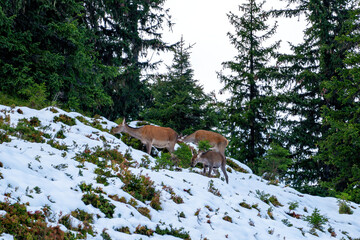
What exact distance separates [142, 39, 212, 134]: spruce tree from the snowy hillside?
11.2m

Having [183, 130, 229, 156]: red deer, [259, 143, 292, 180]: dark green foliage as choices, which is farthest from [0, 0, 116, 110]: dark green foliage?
[259, 143, 292, 180]: dark green foliage

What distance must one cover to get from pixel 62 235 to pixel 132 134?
9242 millimetres

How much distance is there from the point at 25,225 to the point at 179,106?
62.6 feet

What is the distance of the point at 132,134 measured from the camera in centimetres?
1373

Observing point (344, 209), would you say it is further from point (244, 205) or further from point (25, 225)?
point (25, 225)

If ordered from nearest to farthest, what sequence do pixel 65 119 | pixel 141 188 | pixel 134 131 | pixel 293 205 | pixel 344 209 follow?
1. pixel 141 188
2. pixel 65 119
3. pixel 293 205
4. pixel 344 209
5. pixel 134 131

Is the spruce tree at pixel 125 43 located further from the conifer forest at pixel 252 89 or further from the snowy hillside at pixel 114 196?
the snowy hillside at pixel 114 196

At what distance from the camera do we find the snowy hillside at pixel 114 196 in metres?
5.45

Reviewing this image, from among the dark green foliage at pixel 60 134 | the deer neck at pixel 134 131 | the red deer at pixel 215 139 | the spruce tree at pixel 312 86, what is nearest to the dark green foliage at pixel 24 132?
the dark green foliage at pixel 60 134

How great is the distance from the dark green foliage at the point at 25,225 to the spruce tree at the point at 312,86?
21639 millimetres

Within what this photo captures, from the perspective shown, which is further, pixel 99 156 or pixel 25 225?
pixel 99 156

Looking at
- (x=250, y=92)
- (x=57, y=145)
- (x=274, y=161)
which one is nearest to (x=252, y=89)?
(x=250, y=92)

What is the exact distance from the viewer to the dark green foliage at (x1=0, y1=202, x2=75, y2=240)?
171 inches

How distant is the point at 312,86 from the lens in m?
24.2
